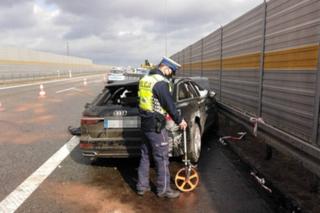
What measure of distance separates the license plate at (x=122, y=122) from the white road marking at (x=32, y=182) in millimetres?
1339

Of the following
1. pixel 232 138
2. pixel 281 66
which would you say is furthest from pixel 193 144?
pixel 232 138

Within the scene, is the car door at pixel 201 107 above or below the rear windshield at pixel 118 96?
below

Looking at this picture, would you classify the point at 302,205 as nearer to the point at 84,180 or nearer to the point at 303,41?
the point at 303,41

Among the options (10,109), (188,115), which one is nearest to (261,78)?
(188,115)

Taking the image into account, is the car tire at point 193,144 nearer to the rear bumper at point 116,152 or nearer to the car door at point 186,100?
the car door at point 186,100

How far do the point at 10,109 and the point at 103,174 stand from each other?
10.3 m

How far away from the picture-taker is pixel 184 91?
6.40 metres

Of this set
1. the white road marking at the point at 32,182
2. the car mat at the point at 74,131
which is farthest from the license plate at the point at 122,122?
the car mat at the point at 74,131

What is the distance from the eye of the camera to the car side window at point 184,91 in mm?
6116

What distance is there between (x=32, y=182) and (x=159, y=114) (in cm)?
236

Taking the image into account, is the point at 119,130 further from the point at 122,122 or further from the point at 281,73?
the point at 281,73

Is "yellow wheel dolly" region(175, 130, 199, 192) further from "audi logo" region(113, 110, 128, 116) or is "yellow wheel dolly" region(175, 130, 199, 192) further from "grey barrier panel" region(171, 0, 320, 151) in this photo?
"grey barrier panel" region(171, 0, 320, 151)

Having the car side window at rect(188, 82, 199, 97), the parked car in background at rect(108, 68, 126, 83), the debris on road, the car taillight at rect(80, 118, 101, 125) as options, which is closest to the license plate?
the car taillight at rect(80, 118, 101, 125)

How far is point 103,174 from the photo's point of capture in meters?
5.70
